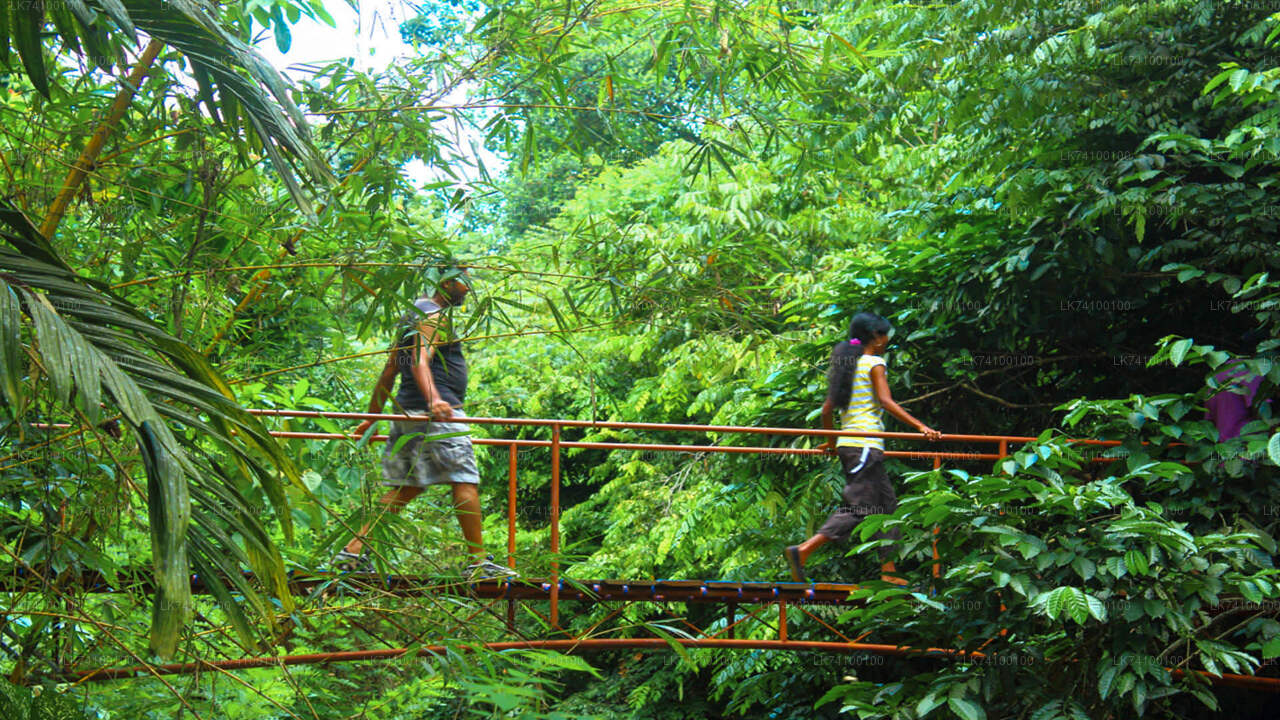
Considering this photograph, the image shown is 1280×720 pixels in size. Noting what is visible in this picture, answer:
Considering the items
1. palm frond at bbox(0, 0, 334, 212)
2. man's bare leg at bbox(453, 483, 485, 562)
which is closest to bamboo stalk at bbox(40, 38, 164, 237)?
palm frond at bbox(0, 0, 334, 212)

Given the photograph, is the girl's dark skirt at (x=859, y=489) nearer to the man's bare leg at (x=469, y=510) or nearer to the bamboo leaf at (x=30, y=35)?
the man's bare leg at (x=469, y=510)

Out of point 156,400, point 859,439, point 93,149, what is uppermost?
point 93,149

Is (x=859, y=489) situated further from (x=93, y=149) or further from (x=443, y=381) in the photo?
(x=93, y=149)

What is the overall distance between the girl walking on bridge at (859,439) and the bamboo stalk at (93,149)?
120 inches

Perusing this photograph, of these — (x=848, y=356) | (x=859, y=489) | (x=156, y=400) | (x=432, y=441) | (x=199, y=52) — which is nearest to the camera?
(x=156, y=400)

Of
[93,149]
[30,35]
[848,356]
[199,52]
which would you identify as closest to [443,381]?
[93,149]

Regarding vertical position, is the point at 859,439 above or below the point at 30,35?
below

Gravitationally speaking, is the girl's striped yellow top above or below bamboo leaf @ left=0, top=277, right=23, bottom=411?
below

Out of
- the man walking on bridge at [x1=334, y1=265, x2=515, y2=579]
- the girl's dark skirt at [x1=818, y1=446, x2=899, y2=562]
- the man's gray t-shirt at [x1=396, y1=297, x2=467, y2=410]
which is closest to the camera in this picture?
the man walking on bridge at [x1=334, y1=265, x2=515, y2=579]

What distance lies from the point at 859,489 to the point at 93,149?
10.8 feet

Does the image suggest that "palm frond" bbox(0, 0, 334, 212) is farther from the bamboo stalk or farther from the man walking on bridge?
the man walking on bridge

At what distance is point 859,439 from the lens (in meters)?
4.89

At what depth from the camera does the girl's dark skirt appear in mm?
4812

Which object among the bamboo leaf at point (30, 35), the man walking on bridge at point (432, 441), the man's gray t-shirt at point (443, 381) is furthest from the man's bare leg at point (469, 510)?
the bamboo leaf at point (30, 35)
